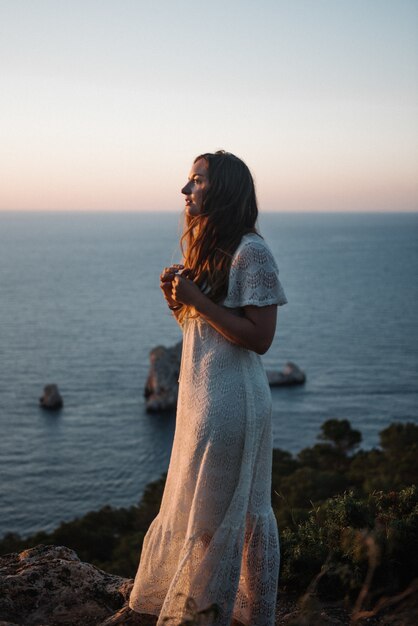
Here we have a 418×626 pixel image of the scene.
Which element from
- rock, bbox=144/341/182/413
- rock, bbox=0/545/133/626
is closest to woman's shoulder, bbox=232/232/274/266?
rock, bbox=0/545/133/626

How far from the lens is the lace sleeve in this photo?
317 cm

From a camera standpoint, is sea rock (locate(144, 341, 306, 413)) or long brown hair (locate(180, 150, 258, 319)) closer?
long brown hair (locate(180, 150, 258, 319))

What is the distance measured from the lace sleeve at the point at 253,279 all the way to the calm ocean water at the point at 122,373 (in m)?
21.5

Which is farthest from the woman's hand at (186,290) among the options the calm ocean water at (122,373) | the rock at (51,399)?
the rock at (51,399)

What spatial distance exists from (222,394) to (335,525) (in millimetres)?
2218

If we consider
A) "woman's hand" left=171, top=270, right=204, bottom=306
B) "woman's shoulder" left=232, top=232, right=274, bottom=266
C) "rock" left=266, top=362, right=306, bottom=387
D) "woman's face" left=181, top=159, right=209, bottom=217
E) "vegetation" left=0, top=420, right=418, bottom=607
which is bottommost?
"rock" left=266, top=362, right=306, bottom=387

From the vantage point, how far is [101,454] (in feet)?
160

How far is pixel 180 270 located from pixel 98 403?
5728cm

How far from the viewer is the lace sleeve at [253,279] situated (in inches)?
125

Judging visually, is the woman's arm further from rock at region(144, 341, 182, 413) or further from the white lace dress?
rock at region(144, 341, 182, 413)

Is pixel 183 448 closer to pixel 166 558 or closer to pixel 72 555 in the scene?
pixel 166 558

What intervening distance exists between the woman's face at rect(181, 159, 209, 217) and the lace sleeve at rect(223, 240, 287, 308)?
33 centimetres

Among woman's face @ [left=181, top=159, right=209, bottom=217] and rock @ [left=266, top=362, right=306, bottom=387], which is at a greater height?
woman's face @ [left=181, top=159, right=209, bottom=217]

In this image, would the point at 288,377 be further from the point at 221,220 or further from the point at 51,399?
the point at 221,220
